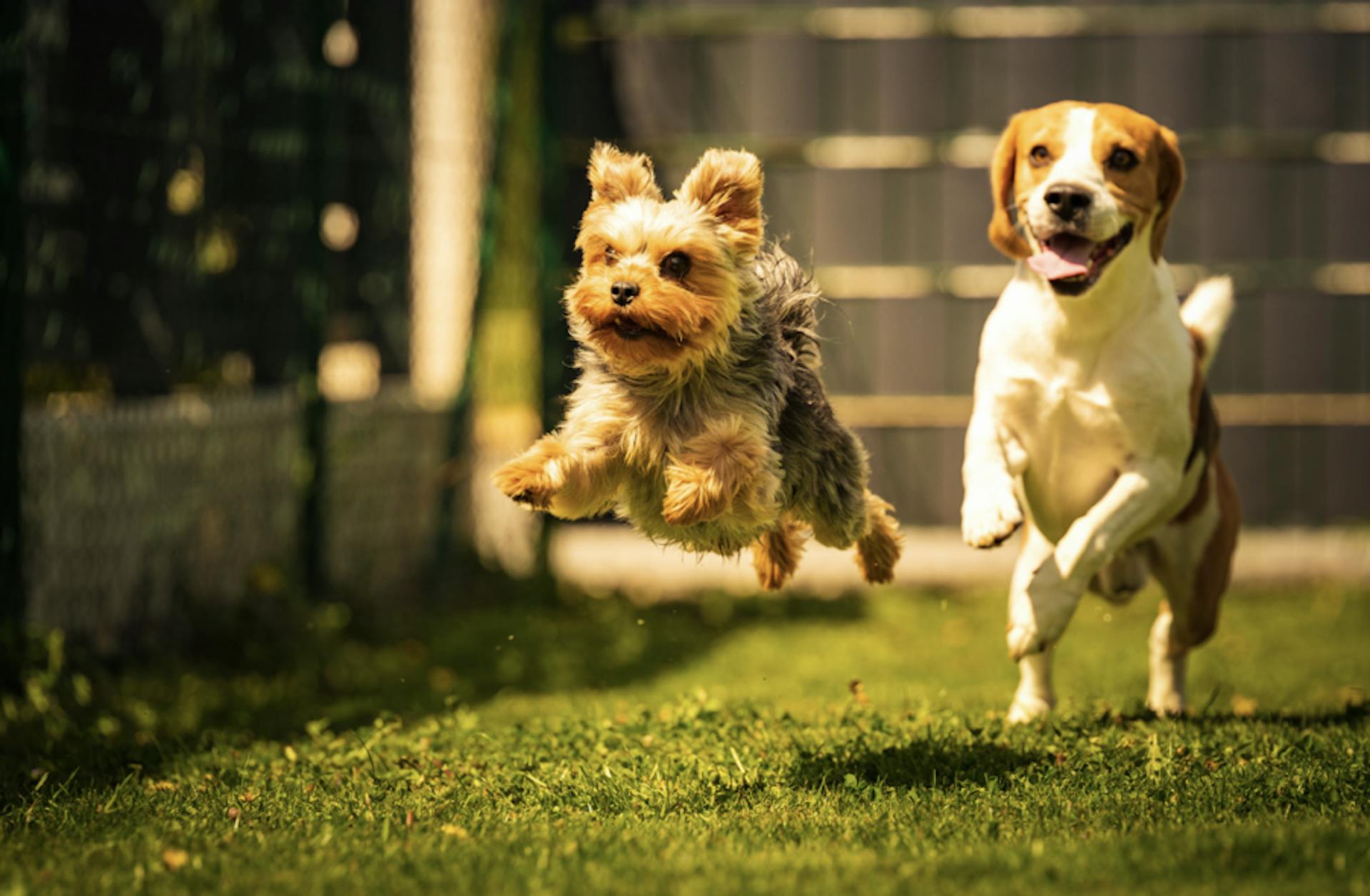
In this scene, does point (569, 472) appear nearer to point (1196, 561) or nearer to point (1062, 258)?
point (1062, 258)

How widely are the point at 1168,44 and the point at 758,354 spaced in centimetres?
677

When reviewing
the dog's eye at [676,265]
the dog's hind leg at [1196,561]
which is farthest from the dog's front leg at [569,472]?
the dog's hind leg at [1196,561]

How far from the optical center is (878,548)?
4816 mm

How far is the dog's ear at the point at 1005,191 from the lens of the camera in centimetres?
512

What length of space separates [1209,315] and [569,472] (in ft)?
9.04

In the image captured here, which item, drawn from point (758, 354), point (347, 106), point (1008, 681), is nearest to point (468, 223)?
point (347, 106)

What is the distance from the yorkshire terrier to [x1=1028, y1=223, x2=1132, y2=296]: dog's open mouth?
0.64m

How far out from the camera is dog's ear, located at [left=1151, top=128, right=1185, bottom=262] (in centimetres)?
504

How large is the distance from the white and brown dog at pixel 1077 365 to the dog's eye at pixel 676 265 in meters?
1.17

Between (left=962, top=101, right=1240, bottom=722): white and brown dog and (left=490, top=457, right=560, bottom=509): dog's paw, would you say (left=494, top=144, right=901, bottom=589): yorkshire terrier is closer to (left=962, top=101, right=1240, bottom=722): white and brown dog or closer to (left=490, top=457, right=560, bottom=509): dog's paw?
(left=490, top=457, right=560, bottom=509): dog's paw

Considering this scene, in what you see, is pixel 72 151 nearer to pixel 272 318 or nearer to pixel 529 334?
pixel 272 318

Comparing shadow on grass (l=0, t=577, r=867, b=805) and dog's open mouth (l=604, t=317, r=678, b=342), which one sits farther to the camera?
shadow on grass (l=0, t=577, r=867, b=805)

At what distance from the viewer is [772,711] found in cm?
592

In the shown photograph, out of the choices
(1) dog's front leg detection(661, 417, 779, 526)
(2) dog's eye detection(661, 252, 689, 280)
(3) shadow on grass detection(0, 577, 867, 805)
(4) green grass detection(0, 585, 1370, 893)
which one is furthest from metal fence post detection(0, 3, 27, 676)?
(2) dog's eye detection(661, 252, 689, 280)
